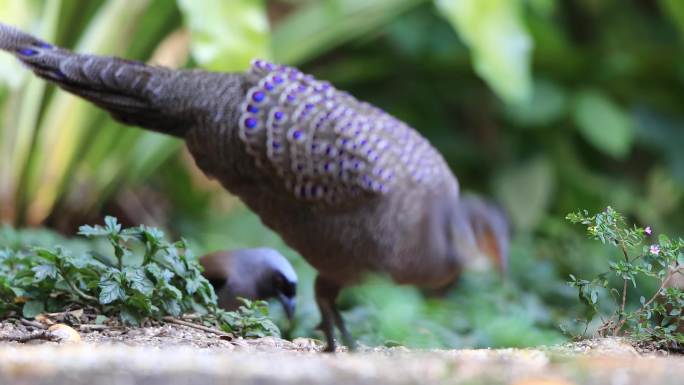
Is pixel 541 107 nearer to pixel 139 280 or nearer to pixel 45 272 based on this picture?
pixel 139 280

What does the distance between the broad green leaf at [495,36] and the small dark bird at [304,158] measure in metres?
1.94

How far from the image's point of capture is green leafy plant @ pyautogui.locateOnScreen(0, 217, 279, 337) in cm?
383

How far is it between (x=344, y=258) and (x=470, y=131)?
19.5 ft

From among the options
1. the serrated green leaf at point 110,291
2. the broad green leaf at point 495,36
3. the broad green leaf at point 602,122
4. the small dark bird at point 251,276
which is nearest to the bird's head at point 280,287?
the small dark bird at point 251,276

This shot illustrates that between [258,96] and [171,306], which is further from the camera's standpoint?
[258,96]

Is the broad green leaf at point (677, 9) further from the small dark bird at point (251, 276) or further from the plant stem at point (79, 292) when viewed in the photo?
the plant stem at point (79, 292)

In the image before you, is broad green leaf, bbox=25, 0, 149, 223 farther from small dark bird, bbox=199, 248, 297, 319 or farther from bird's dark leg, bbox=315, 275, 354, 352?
bird's dark leg, bbox=315, 275, 354, 352

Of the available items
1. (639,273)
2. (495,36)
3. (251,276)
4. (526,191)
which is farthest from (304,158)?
(526,191)

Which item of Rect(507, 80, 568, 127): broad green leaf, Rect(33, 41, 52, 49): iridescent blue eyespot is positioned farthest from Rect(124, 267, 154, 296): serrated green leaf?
Rect(507, 80, 568, 127): broad green leaf

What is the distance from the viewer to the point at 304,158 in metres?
4.55

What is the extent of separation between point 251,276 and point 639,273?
1.86 m

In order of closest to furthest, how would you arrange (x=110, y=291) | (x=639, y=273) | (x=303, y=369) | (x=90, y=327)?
(x=303, y=369)
(x=639, y=273)
(x=110, y=291)
(x=90, y=327)

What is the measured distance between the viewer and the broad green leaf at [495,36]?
6496 millimetres

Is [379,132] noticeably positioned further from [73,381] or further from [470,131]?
[470,131]
